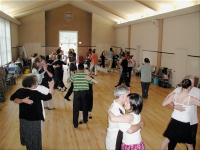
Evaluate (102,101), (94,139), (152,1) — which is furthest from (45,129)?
(152,1)

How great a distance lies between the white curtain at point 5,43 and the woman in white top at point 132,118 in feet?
33.1

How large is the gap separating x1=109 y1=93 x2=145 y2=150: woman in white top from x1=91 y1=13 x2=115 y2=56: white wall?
16.4 metres

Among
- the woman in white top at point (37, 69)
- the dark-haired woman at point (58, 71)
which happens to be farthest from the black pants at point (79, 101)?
the dark-haired woman at point (58, 71)

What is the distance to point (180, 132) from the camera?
125 inches

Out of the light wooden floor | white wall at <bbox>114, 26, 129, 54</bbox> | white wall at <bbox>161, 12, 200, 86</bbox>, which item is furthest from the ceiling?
the light wooden floor

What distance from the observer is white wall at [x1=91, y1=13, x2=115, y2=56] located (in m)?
18.2

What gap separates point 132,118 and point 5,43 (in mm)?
11700

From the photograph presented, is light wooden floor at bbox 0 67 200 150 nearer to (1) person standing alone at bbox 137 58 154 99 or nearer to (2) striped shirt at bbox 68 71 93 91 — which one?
(1) person standing alone at bbox 137 58 154 99

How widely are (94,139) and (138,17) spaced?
10.8 meters

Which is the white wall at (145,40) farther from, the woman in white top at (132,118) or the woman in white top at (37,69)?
the woman in white top at (132,118)

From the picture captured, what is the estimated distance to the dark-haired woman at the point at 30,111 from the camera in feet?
9.68

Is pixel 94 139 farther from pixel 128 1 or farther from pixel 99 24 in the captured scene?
pixel 99 24

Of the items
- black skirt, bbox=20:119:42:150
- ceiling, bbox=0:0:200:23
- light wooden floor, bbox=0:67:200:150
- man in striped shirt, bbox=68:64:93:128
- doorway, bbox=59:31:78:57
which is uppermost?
ceiling, bbox=0:0:200:23

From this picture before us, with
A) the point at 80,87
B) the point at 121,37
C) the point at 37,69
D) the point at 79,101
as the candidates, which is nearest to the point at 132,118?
the point at 80,87
